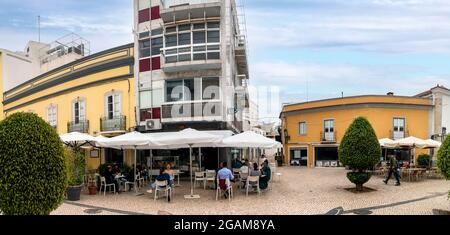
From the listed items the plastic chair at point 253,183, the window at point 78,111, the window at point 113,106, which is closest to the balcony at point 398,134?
the plastic chair at point 253,183

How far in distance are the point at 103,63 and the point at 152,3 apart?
17.2 ft

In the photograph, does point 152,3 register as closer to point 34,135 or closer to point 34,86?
point 34,86

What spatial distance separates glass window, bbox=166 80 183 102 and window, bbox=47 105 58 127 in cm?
1125

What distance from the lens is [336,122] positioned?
31.7 m

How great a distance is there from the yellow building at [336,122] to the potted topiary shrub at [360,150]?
17975 mm

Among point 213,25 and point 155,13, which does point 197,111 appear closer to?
point 213,25

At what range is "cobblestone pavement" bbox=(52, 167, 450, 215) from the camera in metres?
10.1

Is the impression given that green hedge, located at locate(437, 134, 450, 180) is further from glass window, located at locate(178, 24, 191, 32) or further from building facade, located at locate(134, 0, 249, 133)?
glass window, located at locate(178, 24, 191, 32)

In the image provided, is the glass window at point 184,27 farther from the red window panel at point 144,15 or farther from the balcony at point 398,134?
the balcony at point 398,134

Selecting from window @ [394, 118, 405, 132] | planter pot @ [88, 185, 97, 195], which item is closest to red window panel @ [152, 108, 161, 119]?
planter pot @ [88, 185, 97, 195]

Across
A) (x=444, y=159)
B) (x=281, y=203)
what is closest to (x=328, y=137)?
(x=281, y=203)
